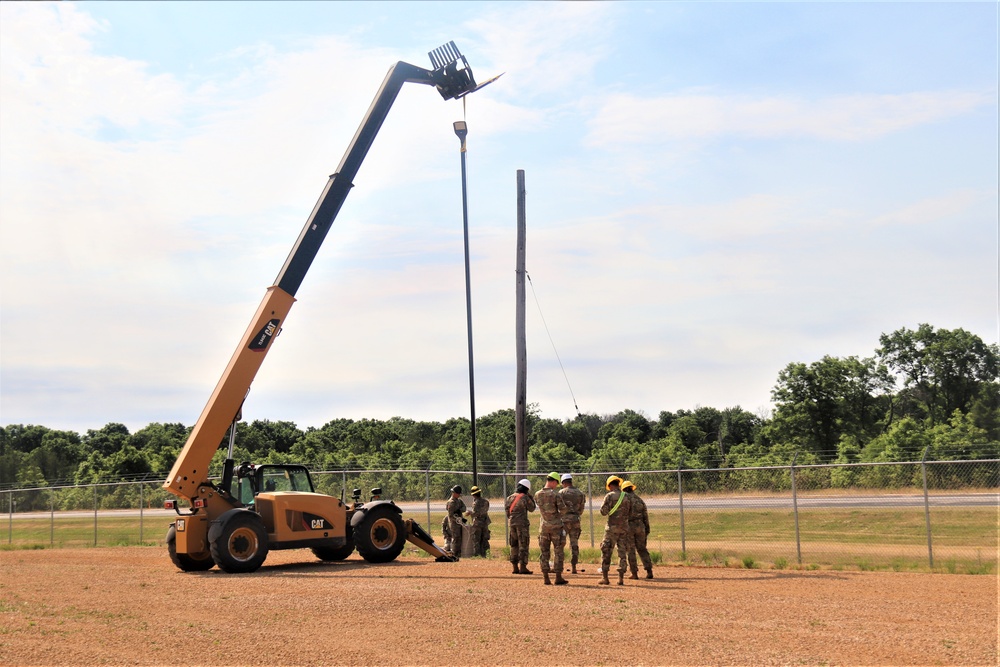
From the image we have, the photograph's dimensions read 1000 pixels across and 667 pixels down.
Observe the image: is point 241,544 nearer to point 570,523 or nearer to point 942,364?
point 570,523

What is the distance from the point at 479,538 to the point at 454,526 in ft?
2.14

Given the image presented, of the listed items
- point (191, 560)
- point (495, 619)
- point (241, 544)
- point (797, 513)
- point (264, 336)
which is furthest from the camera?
point (797, 513)

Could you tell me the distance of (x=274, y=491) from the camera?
61.0 feet

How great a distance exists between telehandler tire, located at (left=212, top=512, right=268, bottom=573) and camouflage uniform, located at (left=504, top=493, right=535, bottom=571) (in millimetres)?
4500

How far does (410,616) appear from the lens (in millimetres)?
12211

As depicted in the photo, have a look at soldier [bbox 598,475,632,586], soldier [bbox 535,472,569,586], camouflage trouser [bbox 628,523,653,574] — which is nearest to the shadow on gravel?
soldier [bbox 535,472,569,586]

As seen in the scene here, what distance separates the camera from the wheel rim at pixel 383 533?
64.0ft

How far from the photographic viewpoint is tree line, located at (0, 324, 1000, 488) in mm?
39656

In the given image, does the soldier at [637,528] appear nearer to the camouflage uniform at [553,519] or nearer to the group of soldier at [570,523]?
the group of soldier at [570,523]

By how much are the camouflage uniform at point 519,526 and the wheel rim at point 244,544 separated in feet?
15.2

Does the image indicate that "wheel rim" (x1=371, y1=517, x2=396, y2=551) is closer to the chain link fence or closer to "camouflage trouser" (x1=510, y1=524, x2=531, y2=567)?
the chain link fence

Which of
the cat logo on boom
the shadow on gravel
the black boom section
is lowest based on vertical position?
the shadow on gravel

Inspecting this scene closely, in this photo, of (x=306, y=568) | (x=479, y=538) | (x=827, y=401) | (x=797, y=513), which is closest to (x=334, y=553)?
(x=306, y=568)

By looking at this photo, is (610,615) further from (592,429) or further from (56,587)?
(592,429)
